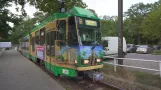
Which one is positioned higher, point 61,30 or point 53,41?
point 61,30

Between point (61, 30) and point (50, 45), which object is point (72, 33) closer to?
point (61, 30)

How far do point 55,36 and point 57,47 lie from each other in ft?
1.93

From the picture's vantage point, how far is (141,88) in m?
7.63

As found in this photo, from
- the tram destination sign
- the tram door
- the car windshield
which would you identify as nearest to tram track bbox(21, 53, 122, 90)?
the tram door

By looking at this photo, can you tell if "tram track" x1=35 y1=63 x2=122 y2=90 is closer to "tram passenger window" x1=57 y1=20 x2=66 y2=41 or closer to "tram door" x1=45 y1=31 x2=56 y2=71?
"tram door" x1=45 y1=31 x2=56 y2=71

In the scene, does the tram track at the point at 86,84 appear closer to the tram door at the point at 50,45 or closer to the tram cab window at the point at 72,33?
the tram door at the point at 50,45

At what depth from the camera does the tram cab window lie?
849 cm

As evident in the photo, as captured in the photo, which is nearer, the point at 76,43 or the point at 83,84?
the point at 76,43

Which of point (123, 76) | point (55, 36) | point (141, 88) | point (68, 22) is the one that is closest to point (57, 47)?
point (55, 36)

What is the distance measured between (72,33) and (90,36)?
901 mm

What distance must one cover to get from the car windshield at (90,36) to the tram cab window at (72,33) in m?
0.26

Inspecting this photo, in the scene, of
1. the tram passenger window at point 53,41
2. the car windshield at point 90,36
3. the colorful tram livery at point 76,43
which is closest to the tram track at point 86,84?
the colorful tram livery at point 76,43

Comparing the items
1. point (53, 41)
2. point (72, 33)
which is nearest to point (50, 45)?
point (53, 41)

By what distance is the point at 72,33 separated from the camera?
862 centimetres
